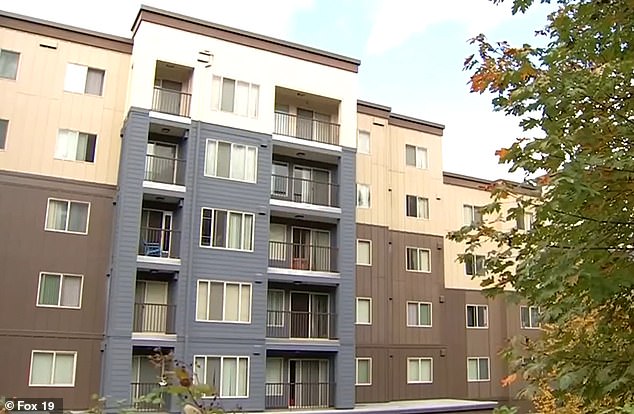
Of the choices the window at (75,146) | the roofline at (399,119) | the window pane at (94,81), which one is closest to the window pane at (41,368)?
the window at (75,146)

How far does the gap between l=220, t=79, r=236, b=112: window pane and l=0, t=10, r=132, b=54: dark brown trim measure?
11.5ft

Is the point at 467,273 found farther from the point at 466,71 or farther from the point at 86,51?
the point at 466,71

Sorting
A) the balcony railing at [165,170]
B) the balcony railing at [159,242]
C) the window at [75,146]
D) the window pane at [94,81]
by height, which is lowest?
the balcony railing at [159,242]

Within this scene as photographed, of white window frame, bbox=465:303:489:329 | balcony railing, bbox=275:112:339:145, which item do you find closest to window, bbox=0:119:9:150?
balcony railing, bbox=275:112:339:145

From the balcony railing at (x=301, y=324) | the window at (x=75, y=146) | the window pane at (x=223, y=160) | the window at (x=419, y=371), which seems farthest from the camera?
the window at (x=419, y=371)

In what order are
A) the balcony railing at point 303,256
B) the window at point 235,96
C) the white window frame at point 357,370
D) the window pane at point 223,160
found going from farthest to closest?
the white window frame at point 357,370, the balcony railing at point 303,256, the window at point 235,96, the window pane at point 223,160

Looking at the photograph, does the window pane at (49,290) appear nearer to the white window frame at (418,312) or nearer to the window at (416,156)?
the white window frame at (418,312)

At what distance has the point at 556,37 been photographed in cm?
463

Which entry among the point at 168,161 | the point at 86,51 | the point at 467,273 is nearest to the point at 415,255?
the point at 467,273

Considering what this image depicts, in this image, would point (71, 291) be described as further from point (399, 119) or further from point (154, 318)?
point (399, 119)

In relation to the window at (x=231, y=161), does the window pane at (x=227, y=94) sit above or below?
above

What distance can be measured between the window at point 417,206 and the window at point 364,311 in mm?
4709

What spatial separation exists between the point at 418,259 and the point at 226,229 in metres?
10.2

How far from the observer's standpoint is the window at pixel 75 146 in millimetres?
19906
